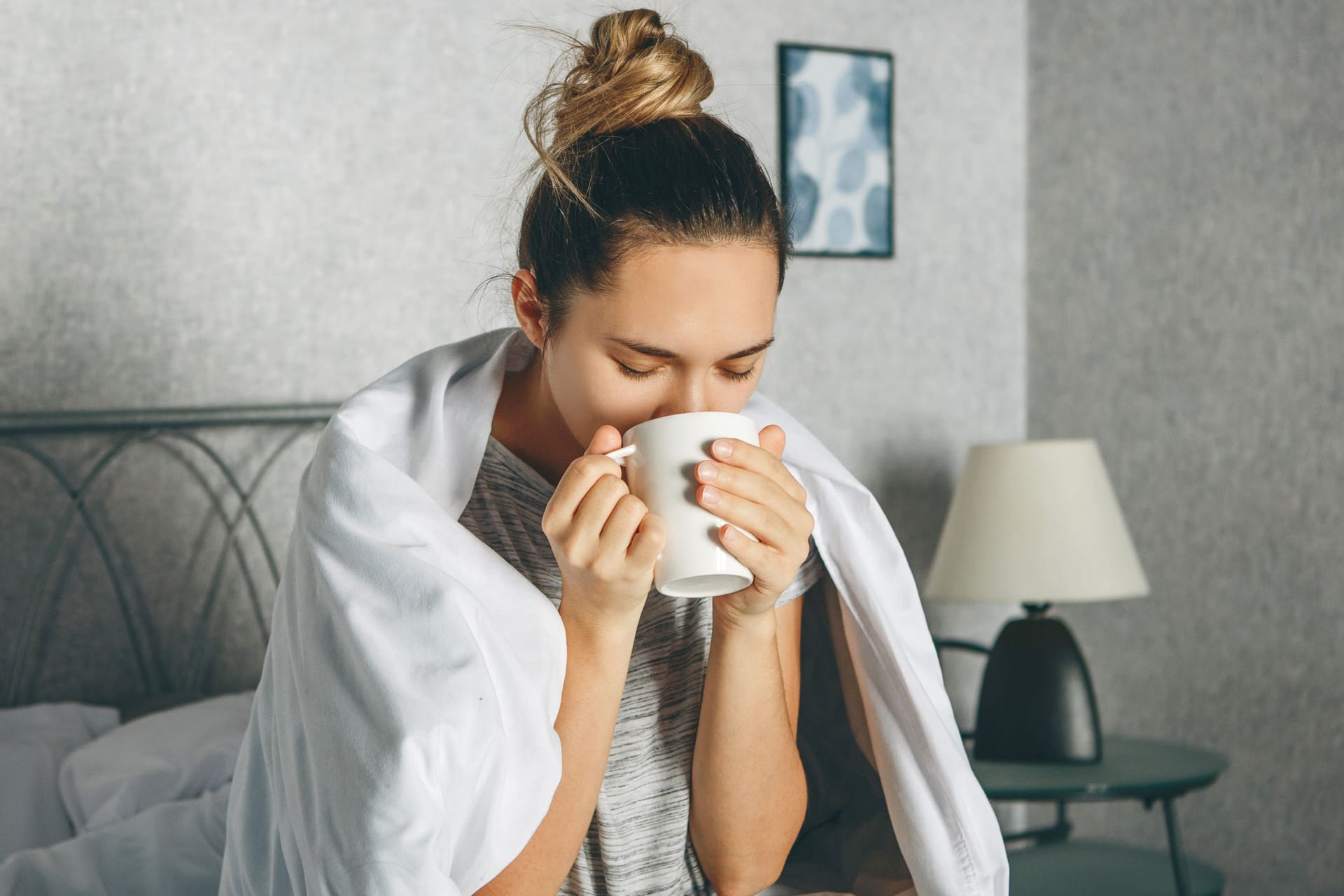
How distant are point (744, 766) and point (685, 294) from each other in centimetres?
41

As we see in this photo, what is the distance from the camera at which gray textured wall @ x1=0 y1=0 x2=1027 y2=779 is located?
1657 millimetres

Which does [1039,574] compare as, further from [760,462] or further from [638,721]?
[760,462]

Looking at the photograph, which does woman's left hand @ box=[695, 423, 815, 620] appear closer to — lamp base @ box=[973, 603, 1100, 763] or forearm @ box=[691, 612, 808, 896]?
forearm @ box=[691, 612, 808, 896]

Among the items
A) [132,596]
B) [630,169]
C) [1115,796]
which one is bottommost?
[1115,796]

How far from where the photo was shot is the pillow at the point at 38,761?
1.31 metres

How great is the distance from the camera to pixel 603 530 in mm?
805

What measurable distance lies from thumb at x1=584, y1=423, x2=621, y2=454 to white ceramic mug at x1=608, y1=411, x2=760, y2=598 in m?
0.03

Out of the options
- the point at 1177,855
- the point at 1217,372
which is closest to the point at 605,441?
the point at 1177,855

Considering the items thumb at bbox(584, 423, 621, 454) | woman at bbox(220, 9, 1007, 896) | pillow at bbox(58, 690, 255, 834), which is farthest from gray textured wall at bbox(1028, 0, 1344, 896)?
pillow at bbox(58, 690, 255, 834)

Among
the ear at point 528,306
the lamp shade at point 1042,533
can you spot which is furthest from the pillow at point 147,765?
the lamp shade at point 1042,533

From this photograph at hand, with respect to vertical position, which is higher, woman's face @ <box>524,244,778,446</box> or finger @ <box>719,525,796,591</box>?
woman's face @ <box>524,244,778,446</box>

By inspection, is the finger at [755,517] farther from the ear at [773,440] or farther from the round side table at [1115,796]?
the round side table at [1115,796]

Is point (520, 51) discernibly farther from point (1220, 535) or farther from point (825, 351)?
point (1220, 535)

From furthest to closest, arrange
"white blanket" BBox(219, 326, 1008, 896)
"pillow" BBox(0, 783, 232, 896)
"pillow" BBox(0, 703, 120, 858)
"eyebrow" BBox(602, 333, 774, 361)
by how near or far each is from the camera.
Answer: "pillow" BBox(0, 703, 120, 858) → "pillow" BBox(0, 783, 232, 896) → "eyebrow" BBox(602, 333, 774, 361) → "white blanket" BBox(219, 326, 1008, 896)
